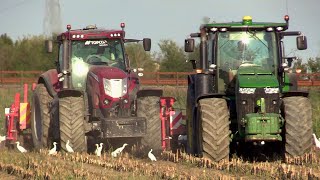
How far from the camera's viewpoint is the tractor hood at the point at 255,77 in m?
11.5

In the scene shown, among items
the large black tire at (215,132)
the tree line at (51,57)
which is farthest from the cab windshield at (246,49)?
the tree line at (51,57)

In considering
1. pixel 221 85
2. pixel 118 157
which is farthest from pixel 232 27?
pixel 118 157

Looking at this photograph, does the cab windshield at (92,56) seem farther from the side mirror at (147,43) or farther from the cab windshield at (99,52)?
the side mirror at (147,43)

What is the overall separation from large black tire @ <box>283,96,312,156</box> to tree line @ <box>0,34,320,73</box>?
104 ft

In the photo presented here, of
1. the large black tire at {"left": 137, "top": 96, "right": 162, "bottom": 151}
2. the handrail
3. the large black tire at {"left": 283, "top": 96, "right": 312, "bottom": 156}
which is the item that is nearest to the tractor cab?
the large black tire at {"left": 137, "top": 96, "right": 162, "bottom": 151}

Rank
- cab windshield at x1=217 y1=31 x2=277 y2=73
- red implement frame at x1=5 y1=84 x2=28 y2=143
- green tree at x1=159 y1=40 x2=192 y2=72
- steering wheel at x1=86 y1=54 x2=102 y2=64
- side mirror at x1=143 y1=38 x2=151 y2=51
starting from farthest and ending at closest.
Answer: green tree at x1=159 y1=40 x2=192 y2=72
red implement frame at x1=5 y1=84 x2=28 y2=143
steering wheel at x1=86 y1=54 x2=102 y2=64
side mirror at x1=143 y1=38 x2=151 y2=51
cab windshield at x1=217 y1=31 x2=277 y2=73

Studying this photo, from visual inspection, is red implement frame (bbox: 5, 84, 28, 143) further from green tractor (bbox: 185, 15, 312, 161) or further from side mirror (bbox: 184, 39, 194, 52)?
side mirror (bbox: 184, 39, 194, 52)

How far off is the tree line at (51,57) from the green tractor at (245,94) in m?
30.4

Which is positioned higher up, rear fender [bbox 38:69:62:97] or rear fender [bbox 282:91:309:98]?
rear fender [bbox 38:69:62:97]

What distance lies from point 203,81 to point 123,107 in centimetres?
207

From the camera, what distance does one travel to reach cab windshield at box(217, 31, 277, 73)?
12453 millimetres

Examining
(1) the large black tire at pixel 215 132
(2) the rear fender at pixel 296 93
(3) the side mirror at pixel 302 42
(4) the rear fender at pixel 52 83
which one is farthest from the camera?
(4) the rear fender at pixel 52 83

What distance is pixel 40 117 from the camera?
15.3 metres

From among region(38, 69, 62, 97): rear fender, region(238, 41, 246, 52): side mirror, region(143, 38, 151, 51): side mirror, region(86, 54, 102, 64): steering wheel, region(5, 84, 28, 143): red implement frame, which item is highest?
region(143, 38, 151, 51): side mirror
